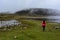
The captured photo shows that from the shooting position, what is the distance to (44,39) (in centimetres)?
2311

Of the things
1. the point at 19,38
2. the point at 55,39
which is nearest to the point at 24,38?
the point at 19,38

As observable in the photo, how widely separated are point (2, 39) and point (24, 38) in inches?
110

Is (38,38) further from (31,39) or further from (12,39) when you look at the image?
(12,39)

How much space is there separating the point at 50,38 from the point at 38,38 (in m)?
1.59

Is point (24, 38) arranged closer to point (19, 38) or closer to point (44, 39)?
point (19, 38)

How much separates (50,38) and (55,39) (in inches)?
29.2

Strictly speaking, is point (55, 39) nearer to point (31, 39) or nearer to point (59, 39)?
point (59, 39)

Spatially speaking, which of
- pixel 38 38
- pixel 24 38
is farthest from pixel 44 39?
pixel 24 38

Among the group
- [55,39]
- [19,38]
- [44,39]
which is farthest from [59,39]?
[19,38]

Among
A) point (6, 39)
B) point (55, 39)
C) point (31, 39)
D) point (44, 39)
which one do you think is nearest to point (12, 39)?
point (6, 39)

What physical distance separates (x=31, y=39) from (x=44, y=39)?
5.35ft

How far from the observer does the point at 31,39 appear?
23.0 meters

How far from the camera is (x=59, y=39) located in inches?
926

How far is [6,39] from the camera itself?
23.2 metres
